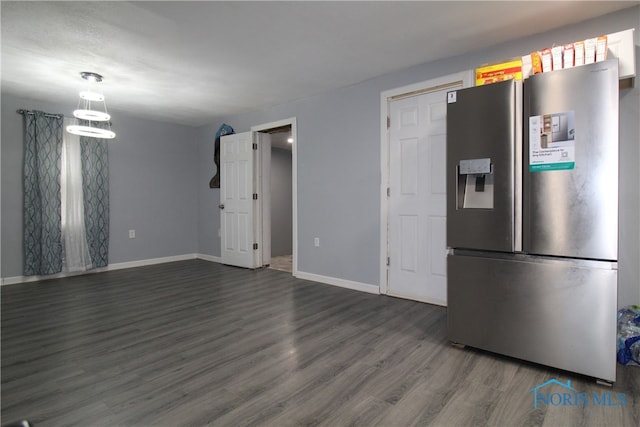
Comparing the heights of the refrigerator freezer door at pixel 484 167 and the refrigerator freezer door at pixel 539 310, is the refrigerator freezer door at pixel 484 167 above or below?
above

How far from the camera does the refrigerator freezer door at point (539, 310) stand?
1.80 m

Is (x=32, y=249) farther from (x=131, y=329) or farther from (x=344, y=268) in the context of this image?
(x=344, y=268)

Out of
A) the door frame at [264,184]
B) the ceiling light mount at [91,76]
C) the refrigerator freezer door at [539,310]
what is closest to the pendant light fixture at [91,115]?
the ceiling light mount at [91,76]

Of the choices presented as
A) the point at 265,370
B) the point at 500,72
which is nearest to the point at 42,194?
the point at 265,370

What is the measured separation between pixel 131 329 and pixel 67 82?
9.96 feet

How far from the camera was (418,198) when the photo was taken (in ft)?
11.1

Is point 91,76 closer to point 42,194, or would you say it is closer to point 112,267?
point 42,194

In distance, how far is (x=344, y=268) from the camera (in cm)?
400

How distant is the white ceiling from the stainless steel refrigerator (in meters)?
0.81

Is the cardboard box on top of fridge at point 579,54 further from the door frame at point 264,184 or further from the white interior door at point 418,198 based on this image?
the door frame at point 264,184

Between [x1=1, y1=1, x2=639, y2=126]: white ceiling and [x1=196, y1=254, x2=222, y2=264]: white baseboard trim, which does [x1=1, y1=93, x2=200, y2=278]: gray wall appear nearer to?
[x1=196, y1=254, x2=222, y2=264]: white baseboard trim

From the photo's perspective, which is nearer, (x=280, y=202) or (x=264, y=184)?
(x=264, y=184)

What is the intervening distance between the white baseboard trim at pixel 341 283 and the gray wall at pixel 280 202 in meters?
2.38

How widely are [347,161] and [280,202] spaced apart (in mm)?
3197
